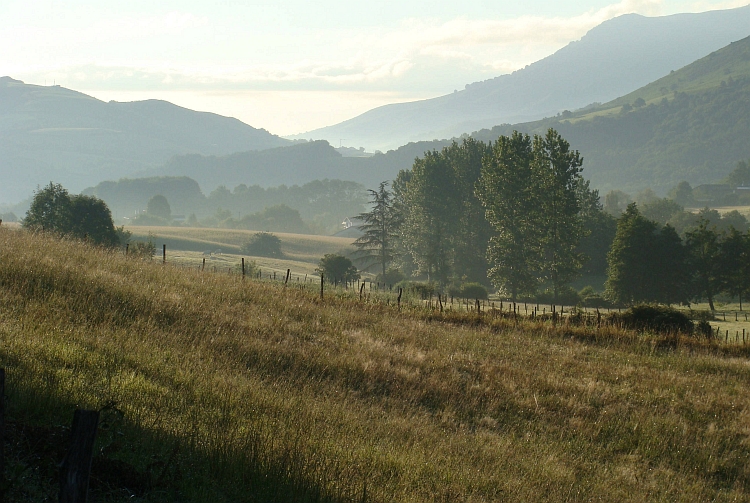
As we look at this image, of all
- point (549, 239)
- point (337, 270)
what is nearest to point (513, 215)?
point (549, 239)

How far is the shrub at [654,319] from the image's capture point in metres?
28.0

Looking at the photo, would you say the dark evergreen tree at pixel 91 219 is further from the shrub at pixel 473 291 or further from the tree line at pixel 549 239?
the tree line at pixel 549 239

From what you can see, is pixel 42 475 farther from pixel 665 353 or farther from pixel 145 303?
pixel 665 353

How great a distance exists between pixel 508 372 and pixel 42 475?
12.4 metres

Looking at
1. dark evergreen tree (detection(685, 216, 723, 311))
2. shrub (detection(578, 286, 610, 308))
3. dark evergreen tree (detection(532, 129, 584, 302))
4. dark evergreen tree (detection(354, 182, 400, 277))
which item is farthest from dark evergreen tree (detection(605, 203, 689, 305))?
dark evergreen tree (detection(354, 182, 400, 277))

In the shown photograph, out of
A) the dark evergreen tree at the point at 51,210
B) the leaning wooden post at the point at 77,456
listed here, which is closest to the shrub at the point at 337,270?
the dark evergreen tree at the point at 51,210

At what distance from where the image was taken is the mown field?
687 cm

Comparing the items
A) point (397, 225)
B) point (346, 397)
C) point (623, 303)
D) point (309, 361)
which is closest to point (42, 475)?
point (346, 397)

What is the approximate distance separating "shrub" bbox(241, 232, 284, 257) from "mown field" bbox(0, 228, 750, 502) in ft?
336

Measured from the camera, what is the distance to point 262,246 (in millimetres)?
124938

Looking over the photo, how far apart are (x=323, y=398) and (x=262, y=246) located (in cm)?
11493

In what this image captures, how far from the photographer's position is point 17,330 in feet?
32.0

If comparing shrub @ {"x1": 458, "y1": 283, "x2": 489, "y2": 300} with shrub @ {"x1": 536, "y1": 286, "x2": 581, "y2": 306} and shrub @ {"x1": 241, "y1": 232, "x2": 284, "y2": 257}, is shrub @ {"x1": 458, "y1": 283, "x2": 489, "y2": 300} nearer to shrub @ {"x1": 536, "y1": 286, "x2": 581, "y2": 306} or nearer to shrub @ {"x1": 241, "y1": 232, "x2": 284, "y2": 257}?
shrub @ {"x1": 536, "y1": 286, "x2": 581, "y2": 306}

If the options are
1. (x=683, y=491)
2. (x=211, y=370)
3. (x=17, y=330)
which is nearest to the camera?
(x=17, y=330)
